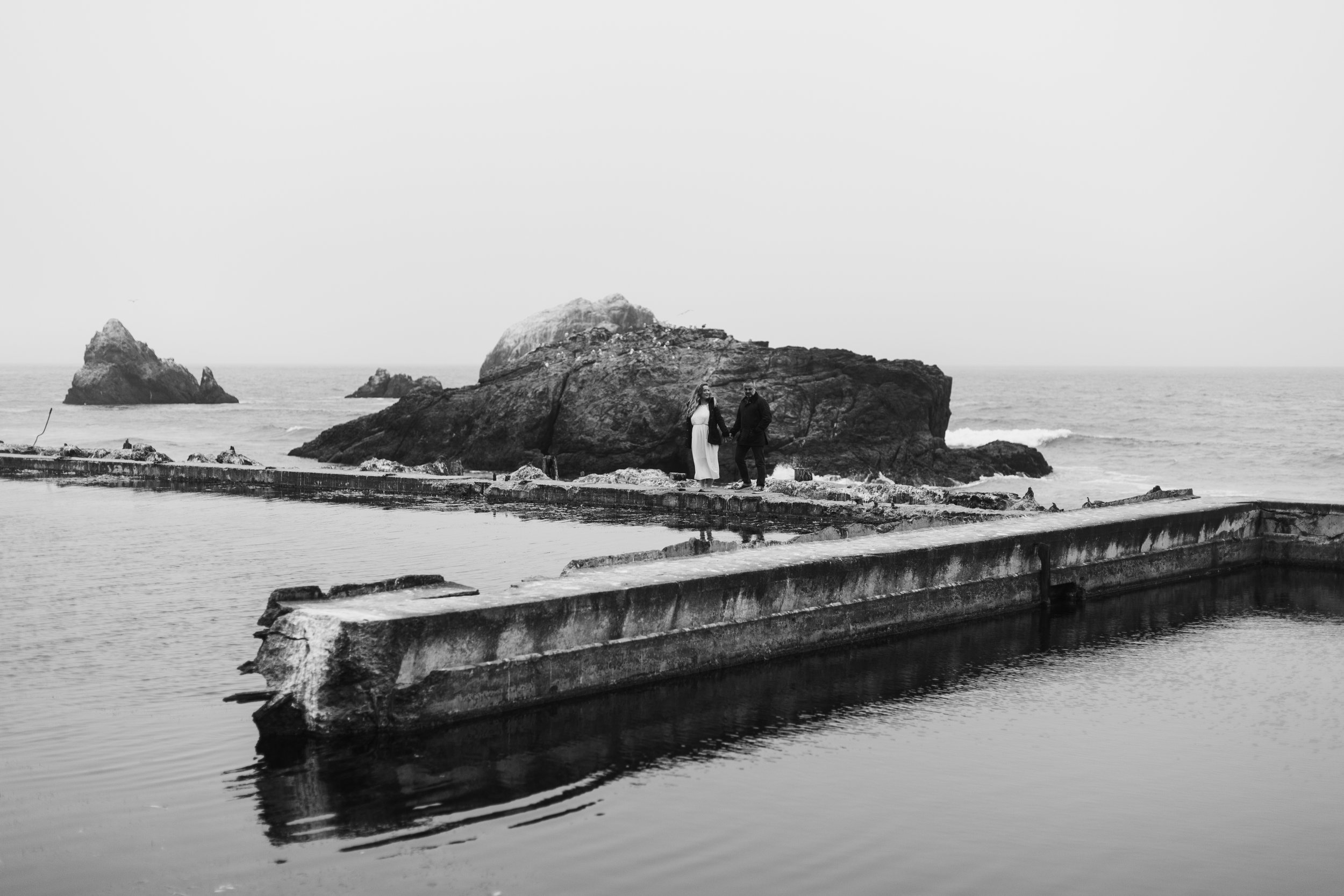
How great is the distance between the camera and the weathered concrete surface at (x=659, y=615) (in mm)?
6426

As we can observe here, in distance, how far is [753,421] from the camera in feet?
58.1

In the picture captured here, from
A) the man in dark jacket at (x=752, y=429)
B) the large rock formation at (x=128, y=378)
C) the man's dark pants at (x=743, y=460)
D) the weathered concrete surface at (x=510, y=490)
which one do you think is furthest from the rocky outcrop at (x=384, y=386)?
the man in dark jacket at (x=752, y=429)

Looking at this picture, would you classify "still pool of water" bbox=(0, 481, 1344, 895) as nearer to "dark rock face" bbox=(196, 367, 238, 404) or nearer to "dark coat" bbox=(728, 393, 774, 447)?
"dark coat" bbox=(728, 393, 774, 447)

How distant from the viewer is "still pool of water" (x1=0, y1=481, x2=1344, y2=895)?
16.4 feet

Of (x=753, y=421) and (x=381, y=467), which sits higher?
(x=753, y=421)

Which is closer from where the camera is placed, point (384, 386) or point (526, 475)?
point (526, 475)

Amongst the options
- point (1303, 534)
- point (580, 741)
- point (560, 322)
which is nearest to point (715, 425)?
point (1303, 534)

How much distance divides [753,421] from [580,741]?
11.4 metres

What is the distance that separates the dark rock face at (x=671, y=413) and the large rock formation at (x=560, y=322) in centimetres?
3531

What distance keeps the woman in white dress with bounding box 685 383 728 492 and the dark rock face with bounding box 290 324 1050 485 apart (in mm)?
9984

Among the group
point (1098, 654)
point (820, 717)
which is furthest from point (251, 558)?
point (1098, 654)

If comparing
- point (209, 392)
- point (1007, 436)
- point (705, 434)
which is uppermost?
point (209, 392)

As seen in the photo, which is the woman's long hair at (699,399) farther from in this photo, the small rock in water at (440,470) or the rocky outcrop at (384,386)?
the rocky outcrop at (384,386)

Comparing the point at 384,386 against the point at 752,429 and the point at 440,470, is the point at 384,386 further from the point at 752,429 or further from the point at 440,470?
the point at 752,429
